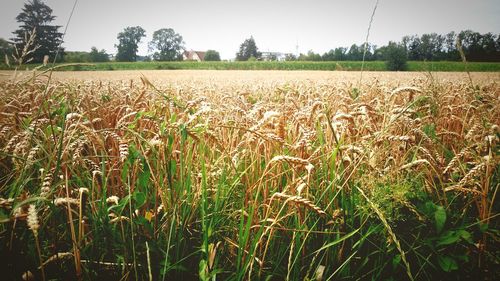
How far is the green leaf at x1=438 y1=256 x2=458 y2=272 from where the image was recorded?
115 centimetres

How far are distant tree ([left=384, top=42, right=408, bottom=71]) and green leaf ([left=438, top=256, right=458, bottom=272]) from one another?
51.4m

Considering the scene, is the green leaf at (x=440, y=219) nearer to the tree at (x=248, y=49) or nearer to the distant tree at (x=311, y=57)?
the distant tree at (x=311, y=57)

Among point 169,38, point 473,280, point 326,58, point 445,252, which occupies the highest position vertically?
point 169,38

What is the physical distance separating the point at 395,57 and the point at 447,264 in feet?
175

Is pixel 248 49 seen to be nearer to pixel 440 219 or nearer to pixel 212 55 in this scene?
pixel 212 55

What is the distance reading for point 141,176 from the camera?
124cm

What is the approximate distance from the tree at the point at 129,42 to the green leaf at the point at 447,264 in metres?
107

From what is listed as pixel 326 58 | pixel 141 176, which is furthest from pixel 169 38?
pixel 141 176

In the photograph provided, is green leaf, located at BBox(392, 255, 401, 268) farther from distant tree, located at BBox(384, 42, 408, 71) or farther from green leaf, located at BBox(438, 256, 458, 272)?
distant tree, located at BBox(384, 42, 408, 71)

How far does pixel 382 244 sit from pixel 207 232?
0.86 metres

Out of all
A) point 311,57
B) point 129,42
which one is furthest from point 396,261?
→ point 129,42

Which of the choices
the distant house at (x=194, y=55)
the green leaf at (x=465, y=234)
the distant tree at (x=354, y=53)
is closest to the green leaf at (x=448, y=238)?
the green leaf at (x=465, y=234)

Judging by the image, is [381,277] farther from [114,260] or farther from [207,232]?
[114,260]

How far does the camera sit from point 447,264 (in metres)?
1.16
